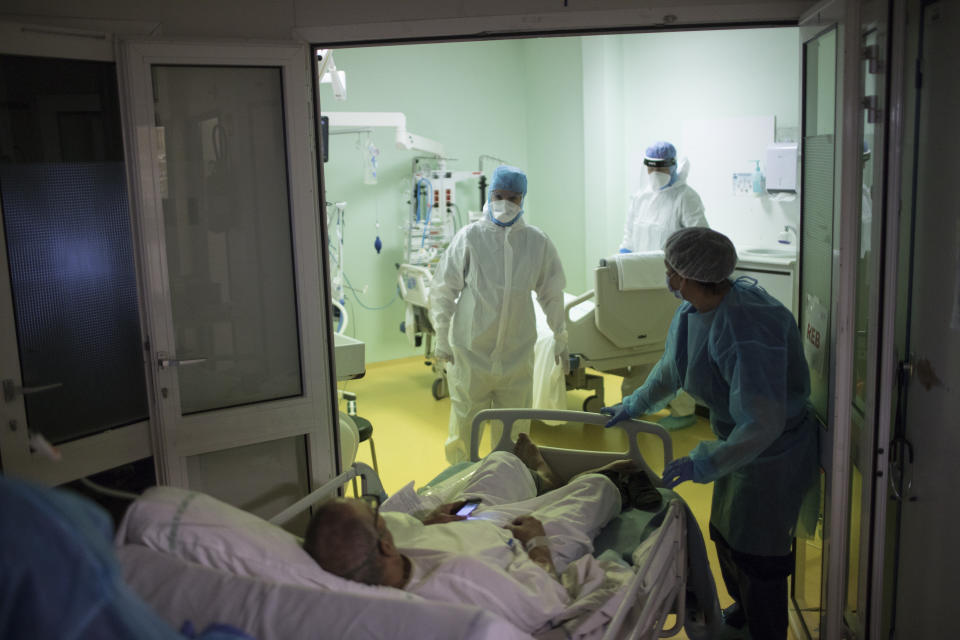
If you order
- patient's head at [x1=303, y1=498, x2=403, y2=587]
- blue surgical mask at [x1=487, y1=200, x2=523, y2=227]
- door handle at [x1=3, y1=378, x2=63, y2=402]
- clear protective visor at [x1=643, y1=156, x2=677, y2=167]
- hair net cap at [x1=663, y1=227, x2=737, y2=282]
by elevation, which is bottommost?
patient's head at [x1=303, y1=498, x2=403, y2=587]

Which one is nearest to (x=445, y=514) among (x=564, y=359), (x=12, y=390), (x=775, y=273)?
(x=12, y=390)

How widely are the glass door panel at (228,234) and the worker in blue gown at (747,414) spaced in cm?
134

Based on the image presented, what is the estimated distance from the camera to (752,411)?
7.31 ft

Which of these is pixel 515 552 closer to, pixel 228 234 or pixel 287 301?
pixel 287 301

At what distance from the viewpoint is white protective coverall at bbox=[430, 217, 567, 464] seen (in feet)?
13.0

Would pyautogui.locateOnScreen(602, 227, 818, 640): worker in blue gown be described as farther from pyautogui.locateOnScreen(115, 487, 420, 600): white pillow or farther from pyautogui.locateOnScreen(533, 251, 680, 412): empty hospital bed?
pyautogui.locateOnScreen(533, 251, 680, 412): empty hospital bed

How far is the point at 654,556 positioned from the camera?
2.03 m

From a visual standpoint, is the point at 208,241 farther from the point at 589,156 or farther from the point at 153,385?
the point at 589,156

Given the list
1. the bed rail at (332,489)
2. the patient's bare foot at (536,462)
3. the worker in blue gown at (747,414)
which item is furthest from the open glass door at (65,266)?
the worker in blue gown at (747,414)

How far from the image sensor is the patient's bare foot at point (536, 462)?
8.64ft

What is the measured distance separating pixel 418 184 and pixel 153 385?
370cm

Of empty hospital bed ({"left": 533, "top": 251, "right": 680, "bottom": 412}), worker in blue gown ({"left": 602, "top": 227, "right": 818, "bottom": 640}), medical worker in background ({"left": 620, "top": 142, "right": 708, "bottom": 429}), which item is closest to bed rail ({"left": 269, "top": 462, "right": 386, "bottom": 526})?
worker in blue gown ({"left": 602, "top": 227, "right": 818, "bottom": 640})

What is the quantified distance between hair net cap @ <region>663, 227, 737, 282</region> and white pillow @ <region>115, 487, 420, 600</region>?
1254 millimetres

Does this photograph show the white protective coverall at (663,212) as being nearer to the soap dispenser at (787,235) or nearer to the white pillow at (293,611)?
the soap dispenser at (787,235)
